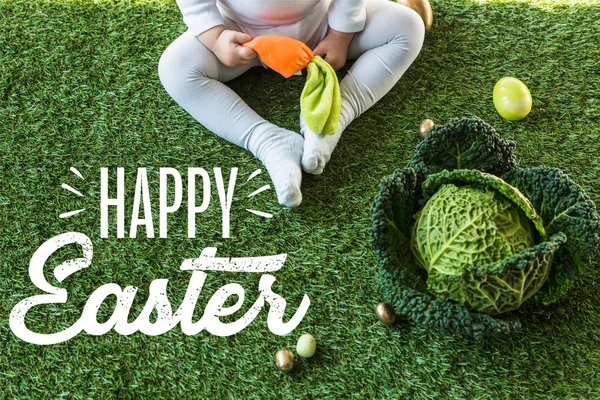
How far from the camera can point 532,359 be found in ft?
4.41

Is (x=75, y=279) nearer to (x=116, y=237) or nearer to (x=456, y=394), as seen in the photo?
(x=116, y=237)

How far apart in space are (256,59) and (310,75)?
0.20 meters

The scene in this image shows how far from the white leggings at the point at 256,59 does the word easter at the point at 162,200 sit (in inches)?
4.8

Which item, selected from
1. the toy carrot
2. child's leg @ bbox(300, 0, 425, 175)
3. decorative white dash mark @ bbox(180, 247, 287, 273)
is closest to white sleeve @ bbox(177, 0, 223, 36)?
the toy carrot

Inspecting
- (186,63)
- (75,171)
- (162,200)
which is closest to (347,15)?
(186,63)

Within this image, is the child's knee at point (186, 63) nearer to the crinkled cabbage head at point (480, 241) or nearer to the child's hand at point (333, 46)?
the child's hand at point (333, 46)

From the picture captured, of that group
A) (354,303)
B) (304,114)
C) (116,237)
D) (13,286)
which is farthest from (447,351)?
(13,286)

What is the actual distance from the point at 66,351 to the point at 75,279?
171 mm

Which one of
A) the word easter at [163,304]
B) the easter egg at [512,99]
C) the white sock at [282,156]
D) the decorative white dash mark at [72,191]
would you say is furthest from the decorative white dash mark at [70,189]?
the easter egg at [512,99]

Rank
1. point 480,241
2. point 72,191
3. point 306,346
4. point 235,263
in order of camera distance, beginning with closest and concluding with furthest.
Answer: point 480,241 → point 306,346 → point 235,263 → point 72,191

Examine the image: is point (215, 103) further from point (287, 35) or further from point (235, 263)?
point (235, 263)

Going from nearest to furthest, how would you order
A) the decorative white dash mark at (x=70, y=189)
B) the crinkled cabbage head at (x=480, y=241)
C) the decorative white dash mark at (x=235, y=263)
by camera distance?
the crinkled cabbage head at (x=480, y=241)
the decorative white dash mark at (x=235, y=263)
the decorative white dash mark at (x=70, y=189)

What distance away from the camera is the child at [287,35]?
1545mm

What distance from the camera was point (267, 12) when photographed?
1.56 metres
